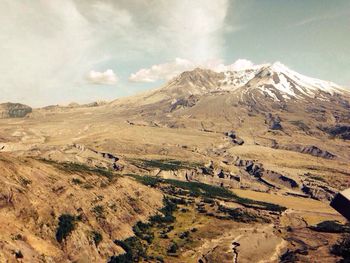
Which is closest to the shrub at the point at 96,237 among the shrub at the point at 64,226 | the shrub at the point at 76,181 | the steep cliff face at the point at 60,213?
the steep cliff face at the point at 60,213

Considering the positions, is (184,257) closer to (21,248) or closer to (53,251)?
(53,251)

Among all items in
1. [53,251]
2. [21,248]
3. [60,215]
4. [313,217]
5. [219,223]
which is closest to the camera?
[21,248]

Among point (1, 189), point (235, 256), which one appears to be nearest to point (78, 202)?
point (1, 189)

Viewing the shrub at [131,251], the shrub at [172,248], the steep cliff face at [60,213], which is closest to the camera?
the steep cliff face at [60,213]

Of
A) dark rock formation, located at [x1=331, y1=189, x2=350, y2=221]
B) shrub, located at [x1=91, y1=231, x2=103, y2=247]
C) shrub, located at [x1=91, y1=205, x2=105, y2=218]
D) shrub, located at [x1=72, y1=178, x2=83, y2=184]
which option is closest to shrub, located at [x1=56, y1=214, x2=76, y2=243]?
shrub, located at [x1=91, y1=231, x2=103, y2=247]

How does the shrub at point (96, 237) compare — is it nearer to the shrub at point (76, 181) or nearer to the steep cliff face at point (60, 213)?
the steep cliff face at point (60, 213)

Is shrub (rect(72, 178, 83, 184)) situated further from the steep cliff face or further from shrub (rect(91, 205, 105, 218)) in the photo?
shrub (rect(91, 205, 105, 218))

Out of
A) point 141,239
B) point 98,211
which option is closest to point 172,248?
point 141,239

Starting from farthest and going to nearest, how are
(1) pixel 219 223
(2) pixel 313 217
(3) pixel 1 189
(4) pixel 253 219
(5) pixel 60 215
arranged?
(2) pixel 313 217, (4) pixel 253 219, (1) pixel 219 223, (5) pixel 60 215, (3) pixel 1 189

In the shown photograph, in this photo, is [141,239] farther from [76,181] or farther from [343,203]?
[343,203]
